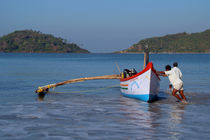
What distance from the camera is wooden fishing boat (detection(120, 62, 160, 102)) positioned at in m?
16.8

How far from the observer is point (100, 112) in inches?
576

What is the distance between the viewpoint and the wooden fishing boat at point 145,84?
16.8 m

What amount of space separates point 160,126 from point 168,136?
1401mm

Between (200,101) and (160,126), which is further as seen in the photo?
(200,101)

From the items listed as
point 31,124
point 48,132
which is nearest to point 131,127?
point 48,132

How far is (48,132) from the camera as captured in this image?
427 inches

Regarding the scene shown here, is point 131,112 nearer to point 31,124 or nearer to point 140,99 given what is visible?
point 140,99

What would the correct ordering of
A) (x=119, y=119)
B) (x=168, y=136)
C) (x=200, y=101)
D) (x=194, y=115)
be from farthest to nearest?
(x=200, y=101) < (x=194, y=115) < (x=119, y=119) < (x=168, y=136)

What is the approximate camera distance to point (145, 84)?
1728 centimetres

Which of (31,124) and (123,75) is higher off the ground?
(123,75)

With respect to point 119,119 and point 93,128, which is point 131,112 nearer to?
point 119,119

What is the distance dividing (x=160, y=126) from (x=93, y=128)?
2489mm

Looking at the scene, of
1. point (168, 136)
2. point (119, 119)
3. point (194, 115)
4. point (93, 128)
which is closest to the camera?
point (168, 136)

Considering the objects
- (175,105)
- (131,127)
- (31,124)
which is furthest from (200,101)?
(31,124)
